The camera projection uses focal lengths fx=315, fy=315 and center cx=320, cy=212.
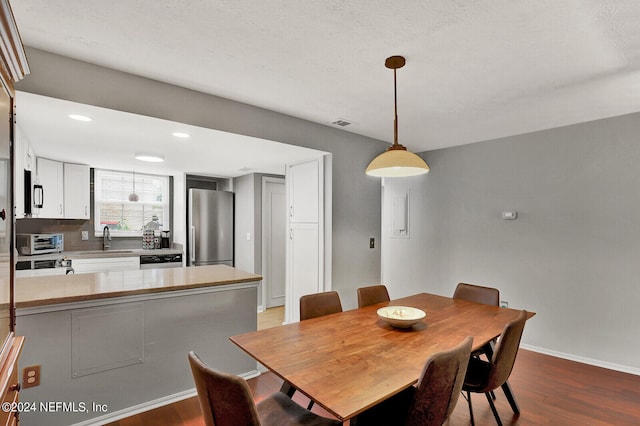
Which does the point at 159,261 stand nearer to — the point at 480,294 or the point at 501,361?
the point at 480,294

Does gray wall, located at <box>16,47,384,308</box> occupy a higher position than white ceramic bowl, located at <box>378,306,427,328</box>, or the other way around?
gray wall, located at <box>16,47,384,308</box>

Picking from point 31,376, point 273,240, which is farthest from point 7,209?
point 273,240

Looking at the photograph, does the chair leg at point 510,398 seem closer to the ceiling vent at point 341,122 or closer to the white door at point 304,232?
the white door at point 304,232

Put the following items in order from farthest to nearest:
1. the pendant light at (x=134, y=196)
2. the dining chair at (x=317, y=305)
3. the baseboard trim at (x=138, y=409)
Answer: the pendant light at (x=134, y=196) < the dining chair at (x=317, y=305) < the baseboard trim at (x=138, y=409)

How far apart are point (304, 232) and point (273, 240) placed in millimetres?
1280

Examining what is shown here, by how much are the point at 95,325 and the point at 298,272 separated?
7.18 feet

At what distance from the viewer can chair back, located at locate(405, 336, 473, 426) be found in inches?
50.9

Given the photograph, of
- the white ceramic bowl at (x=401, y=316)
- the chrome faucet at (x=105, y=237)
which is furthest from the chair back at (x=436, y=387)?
the chrome faucet at (x=105, y=237)

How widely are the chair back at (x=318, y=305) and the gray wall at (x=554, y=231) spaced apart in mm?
2405

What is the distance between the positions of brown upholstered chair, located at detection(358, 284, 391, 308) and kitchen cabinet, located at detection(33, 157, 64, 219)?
4.03 meters

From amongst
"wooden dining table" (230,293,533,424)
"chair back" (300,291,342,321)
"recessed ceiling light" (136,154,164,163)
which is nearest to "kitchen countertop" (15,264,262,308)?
"chair back" (300,291,342,321)

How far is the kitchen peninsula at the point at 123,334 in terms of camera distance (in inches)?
78.0

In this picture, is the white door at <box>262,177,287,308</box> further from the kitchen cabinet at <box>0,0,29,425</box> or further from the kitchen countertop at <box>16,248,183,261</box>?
the kitchen cabinet at <box>0,0,29,425</box>

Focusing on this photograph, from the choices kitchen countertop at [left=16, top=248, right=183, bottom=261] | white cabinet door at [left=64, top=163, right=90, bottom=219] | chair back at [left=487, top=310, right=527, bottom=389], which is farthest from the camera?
white cabinet door at [left=64, top=163, right=90, bottom=219]
